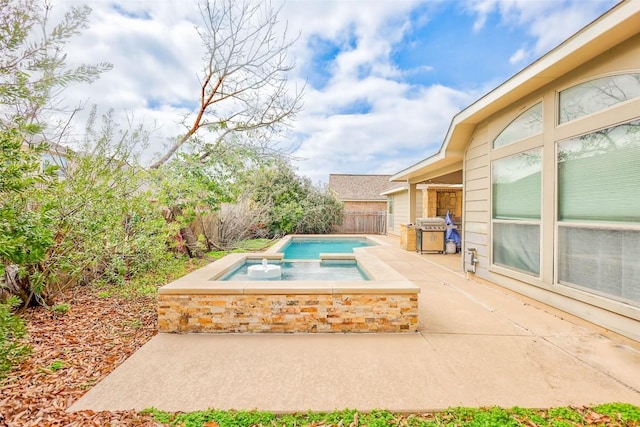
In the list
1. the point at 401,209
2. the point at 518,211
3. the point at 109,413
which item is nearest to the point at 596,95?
the point at 518,211

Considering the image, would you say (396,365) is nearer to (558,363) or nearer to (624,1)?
(558,363)

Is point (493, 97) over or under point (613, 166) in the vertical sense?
over

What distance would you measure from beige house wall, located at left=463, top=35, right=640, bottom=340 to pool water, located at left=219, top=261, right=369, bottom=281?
262cm

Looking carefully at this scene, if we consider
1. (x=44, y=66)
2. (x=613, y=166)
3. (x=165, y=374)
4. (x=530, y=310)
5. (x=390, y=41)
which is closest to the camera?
(x=44, y=66)

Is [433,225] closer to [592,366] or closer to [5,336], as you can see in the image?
[592,366]

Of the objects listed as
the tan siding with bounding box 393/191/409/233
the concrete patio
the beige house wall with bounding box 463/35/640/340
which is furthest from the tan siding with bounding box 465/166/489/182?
the tan siding with bounding box 393/191/409/233

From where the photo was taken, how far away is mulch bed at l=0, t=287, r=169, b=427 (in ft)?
7.39

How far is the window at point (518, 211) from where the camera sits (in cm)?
487

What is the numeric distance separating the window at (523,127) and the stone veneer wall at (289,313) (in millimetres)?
3581

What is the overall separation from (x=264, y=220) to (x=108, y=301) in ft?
31.7

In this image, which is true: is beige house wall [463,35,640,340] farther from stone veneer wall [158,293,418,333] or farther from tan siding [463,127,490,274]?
stone veneer wall [158,293,418,333]

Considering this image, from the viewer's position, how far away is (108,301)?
513 centimetres

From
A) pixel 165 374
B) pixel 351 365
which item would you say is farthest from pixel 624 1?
pixel 165 374

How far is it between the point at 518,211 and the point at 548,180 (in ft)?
2.91
